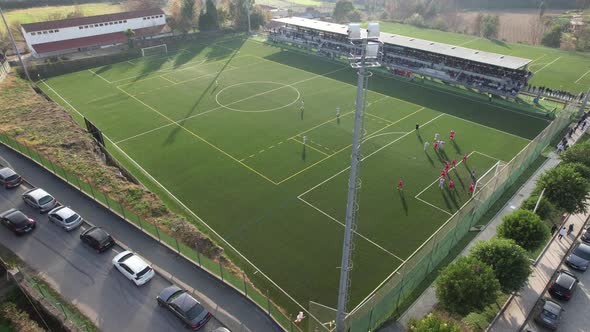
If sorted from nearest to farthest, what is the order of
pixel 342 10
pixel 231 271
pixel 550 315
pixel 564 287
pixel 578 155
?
1. pixel 550 315
2. pixel 564 287
3. pixel 231 271
4. pixel 578 155
5. pixel 342 10

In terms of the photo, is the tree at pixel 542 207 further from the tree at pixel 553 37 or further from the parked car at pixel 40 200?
the tree at pixel 553 37

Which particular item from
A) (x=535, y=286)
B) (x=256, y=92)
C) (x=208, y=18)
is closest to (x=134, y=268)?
(x=535, y=286)

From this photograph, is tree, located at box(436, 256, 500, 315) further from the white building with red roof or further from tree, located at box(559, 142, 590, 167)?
the white building with red roof

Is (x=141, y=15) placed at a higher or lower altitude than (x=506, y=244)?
higher

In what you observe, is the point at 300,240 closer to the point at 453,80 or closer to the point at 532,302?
the point at 532,302

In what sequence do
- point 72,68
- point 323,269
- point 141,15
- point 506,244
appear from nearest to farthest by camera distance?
1. point 506,244
2. point 323,269
3. point 72,68
4. point 141,15

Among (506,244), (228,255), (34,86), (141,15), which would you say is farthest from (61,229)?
(141,15)

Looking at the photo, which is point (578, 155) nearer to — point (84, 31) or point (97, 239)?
point (97, 239)

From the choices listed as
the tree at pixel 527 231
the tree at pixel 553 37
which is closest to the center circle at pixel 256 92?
the tree at pixel 527 231
